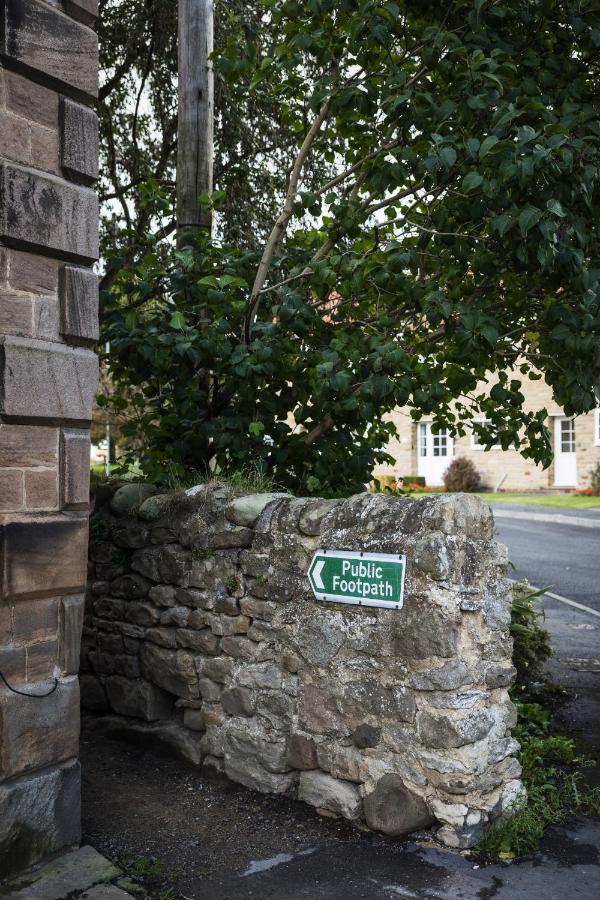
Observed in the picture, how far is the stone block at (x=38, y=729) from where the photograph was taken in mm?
3699

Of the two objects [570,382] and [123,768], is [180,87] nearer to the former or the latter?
[570,382]

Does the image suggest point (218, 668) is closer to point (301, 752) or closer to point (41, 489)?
point (301, 752)

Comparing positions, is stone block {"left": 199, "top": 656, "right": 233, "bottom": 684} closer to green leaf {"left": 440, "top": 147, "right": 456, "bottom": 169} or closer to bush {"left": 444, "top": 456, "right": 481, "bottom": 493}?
green leaf {"left": 440, "top": 147, "right": 456, "bottom": 169}

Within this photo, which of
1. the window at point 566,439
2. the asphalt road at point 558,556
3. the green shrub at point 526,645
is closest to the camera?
the green shrub at point 526,645

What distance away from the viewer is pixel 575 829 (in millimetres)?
4293

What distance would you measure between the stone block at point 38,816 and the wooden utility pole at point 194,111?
159 inches

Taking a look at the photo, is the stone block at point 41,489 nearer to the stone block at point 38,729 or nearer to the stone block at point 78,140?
the stone block at point 38,729

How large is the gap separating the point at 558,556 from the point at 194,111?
32.5 feet

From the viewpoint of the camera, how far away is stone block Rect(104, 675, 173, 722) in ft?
18.2

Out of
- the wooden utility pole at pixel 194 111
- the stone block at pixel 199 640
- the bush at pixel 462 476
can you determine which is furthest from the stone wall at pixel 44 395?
the bush at pixel 462 476

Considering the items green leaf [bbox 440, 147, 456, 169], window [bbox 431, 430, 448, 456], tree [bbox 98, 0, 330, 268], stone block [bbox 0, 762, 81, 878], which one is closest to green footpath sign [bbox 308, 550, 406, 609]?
stone block [bbox 0, 762, 81, 878]

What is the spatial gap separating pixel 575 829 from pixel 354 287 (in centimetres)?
325

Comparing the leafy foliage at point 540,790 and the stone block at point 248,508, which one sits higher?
the stone block at point 248,508

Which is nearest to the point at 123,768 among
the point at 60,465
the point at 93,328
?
the point at 60,465
